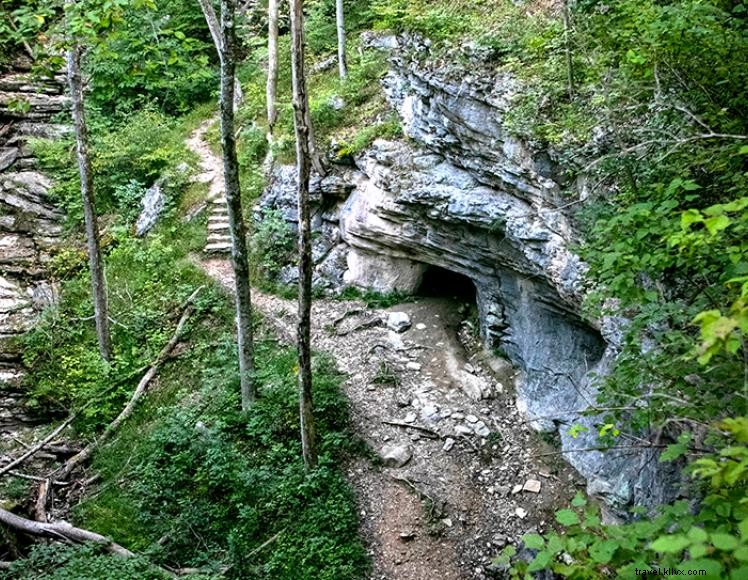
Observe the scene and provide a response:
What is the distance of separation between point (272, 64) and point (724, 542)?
52.6 feet

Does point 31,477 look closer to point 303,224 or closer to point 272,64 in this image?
point 303,224

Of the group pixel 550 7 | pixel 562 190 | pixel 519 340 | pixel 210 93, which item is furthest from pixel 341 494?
pixel 210 93

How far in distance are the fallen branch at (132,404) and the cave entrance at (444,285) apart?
5.74 meters

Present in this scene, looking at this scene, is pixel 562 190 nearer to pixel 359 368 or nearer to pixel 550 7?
pixel 550 7

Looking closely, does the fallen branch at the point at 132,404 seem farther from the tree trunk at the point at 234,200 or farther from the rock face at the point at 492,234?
the rock face at the point at 492,234

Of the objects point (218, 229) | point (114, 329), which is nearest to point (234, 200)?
point (114, 329)

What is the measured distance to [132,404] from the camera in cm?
1213

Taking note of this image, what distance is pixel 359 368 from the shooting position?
39.1ft

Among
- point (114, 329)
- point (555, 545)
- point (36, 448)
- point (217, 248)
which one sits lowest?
point (36, 448)

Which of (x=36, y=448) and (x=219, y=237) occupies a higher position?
(x=219, y=237)

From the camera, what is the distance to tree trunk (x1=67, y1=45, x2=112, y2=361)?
442 inches

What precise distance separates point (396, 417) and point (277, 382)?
243cm

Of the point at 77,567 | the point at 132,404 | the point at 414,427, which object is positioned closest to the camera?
the point at 77,567

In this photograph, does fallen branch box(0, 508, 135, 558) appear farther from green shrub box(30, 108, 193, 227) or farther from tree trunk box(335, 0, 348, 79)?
tree trunk box(335, 0, 348, 79)
